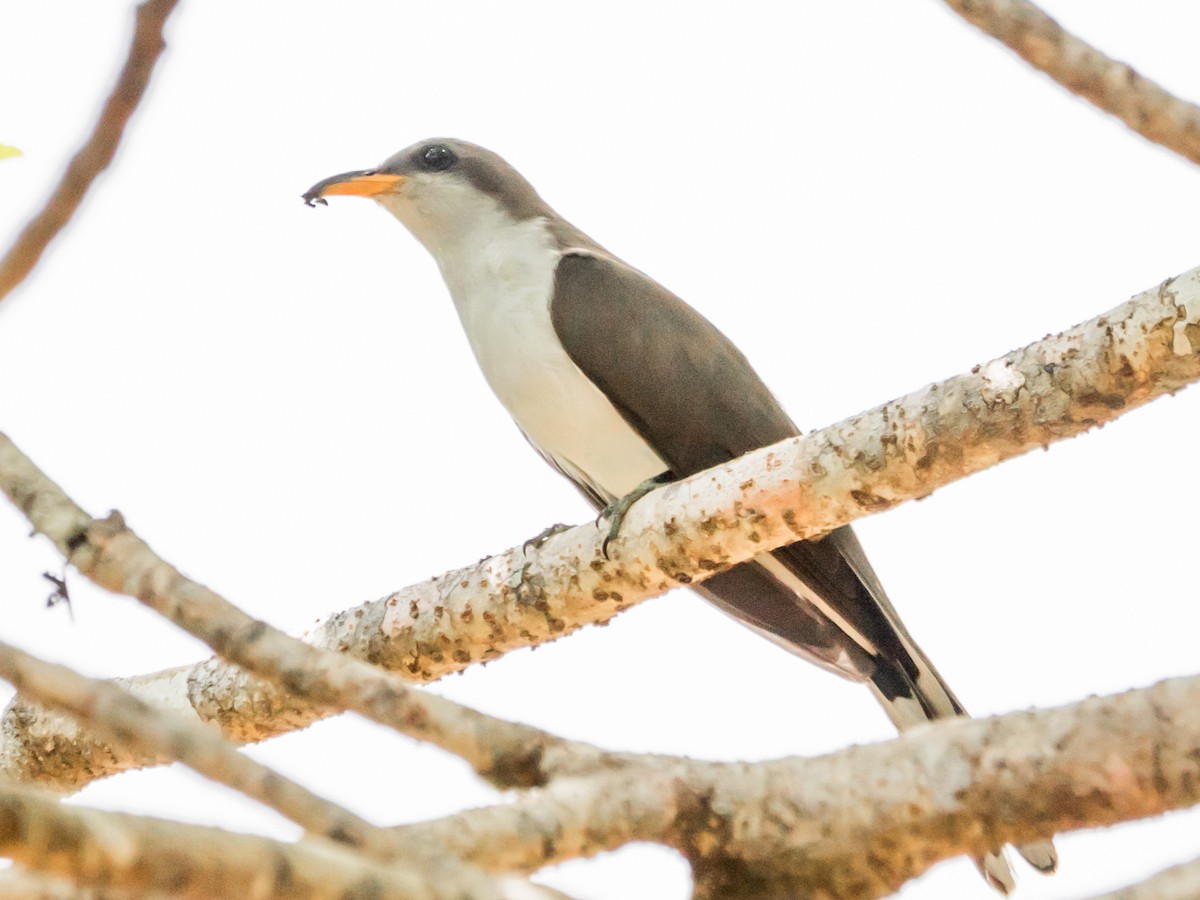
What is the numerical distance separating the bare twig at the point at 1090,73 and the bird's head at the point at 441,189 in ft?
9.11

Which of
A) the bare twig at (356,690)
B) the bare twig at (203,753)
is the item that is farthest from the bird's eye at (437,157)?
the bare twig at (203,753)

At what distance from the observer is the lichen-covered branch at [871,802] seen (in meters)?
1.76

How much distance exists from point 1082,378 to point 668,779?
1.51m

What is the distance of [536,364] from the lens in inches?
186

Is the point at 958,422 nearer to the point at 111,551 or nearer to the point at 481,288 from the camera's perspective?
the point at 111,551

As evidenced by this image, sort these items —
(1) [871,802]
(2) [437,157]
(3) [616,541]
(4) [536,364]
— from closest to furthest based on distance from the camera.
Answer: (1) [871,802]
(3) [616,541]
(4) [536,364]
(2) [437,157]

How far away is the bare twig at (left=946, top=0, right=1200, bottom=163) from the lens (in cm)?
259

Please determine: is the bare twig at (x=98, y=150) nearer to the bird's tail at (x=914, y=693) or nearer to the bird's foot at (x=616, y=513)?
the bird's foot at (x=616, y=513)

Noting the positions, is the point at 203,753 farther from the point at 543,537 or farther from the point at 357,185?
the point at 357,185

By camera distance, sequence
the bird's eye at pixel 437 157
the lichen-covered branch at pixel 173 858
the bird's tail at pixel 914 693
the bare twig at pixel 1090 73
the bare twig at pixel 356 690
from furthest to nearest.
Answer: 1. the bird's eye at pixel 437 157
2. the bird's tail at pixel 914 693
3. the bare twig at pixel 1090 73
4. the bare twig at pixel 356 690
5. the lichen-covered branch at pixel 173 858

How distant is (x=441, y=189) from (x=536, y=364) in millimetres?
1074

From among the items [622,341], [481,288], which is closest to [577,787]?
[622,341]

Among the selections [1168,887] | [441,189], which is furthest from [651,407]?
[1168,887]

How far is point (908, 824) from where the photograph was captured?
1.88 meters
